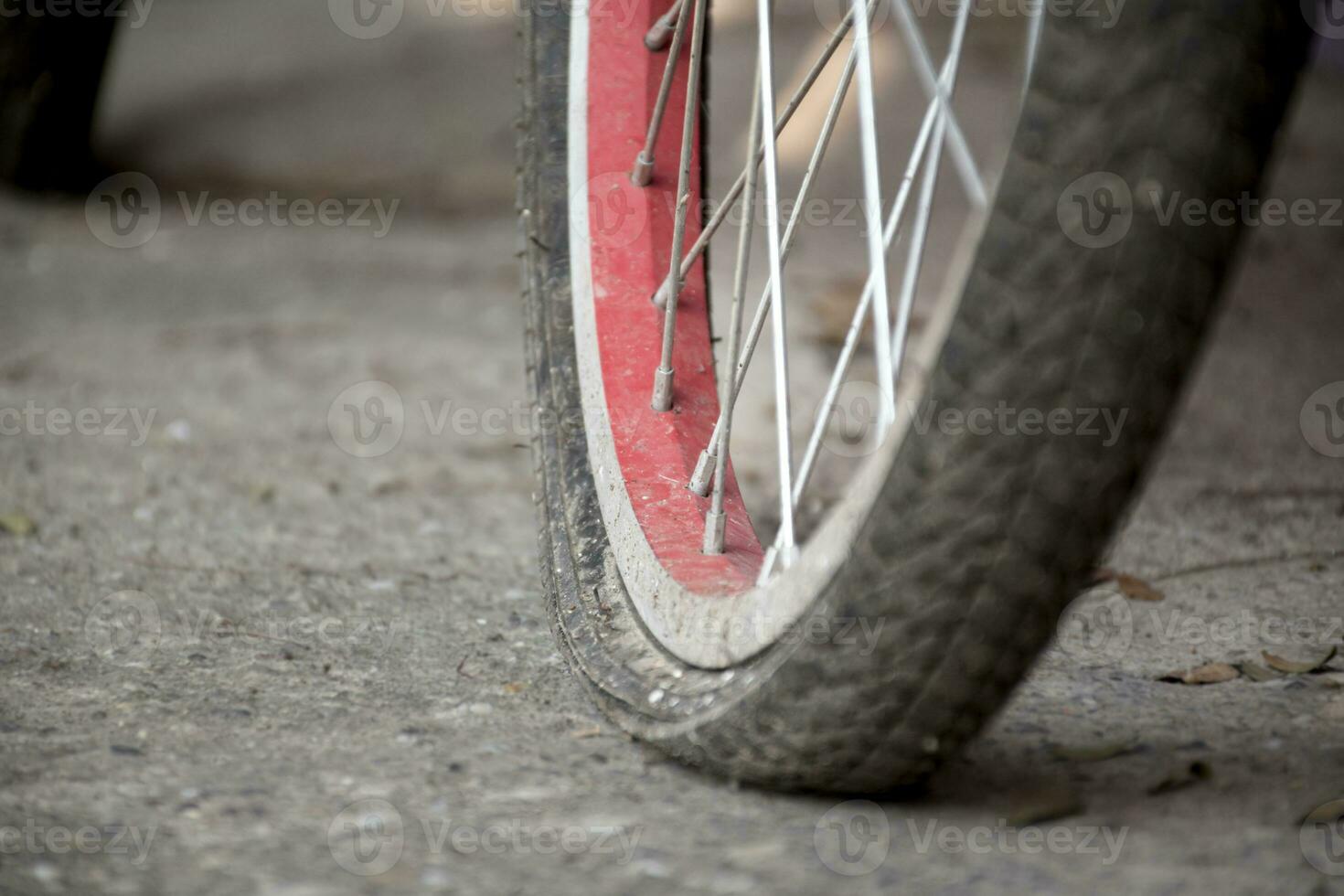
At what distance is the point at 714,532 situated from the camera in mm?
1255

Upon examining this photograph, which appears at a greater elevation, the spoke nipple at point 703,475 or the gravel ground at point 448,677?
the spoke nipple at point 703,475

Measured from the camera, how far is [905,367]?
267cm
